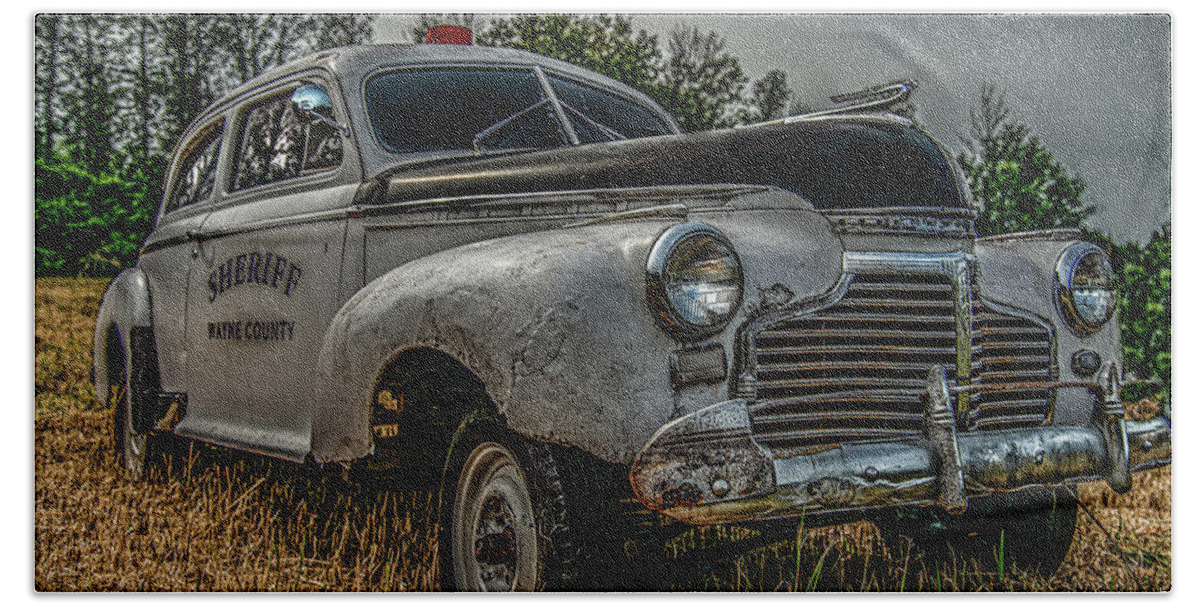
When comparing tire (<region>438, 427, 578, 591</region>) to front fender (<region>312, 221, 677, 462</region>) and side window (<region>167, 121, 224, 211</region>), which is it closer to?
front fender (<region>312, 221, 677, 462</region>)

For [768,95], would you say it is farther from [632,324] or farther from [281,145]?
[281,145]

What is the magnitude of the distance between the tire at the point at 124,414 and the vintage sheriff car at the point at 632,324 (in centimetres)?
52

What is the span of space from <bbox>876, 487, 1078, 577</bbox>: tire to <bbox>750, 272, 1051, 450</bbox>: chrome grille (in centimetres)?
30

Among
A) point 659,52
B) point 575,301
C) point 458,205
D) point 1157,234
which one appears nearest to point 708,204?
point 575,301

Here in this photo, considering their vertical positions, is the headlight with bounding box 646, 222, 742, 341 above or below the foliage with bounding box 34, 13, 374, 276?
below

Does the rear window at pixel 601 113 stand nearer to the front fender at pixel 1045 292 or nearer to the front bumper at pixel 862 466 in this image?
the front fender at pixel 1045 292

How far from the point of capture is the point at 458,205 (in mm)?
2527

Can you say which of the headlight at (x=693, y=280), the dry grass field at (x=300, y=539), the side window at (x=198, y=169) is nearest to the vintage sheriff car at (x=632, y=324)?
the headlight at (x=693, y=280)

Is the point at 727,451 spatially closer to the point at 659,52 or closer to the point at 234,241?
the point at 659,52

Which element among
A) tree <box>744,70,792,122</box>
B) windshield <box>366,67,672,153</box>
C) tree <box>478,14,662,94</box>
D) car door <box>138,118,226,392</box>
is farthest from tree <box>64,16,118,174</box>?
tree <box>744,70,792,122</box>

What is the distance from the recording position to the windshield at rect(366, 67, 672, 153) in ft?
9.25

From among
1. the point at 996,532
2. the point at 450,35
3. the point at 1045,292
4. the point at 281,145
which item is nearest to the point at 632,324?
the point at 1045,292

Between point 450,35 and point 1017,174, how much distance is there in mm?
1690

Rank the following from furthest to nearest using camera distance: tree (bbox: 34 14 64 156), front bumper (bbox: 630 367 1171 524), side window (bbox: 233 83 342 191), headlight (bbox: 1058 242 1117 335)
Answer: tree (bbox: 34 14 64 156), side window (bbox: 233 83 342 191), headlight (bbox: 1058 242 1117 335), front bumper (bbox: 630 367 1171 524)
